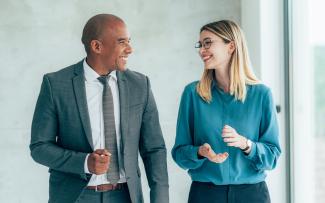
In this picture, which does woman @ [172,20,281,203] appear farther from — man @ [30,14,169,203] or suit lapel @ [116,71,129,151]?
suit lapel @ [116,71,129,151]

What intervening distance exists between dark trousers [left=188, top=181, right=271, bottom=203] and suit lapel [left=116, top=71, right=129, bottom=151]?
389 mm

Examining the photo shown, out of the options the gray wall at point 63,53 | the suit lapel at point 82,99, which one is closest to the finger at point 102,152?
the suit lapel at point 82,99

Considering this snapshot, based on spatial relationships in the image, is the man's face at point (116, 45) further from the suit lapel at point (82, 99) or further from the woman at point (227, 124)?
the woman at point (227, 124)

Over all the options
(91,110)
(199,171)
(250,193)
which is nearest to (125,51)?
(91,110)

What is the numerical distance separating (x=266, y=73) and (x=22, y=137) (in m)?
1.50

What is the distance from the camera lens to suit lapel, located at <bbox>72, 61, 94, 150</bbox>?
6.74 ft

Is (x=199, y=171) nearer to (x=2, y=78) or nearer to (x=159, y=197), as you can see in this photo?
(x=159, y=197)

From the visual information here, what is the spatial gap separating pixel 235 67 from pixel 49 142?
821mm

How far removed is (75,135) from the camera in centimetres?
207

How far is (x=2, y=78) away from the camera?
10.3ft

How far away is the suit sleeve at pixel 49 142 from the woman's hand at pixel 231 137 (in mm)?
539

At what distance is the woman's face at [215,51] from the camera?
2199 millimetres

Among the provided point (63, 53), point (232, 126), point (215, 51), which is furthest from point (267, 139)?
point (63, 53)

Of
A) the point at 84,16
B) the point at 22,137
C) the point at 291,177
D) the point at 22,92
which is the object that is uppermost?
the point at 84,16
